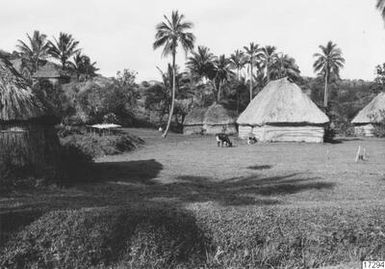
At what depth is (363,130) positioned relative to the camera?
60344 mm

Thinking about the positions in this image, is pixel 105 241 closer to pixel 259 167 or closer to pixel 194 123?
pixel 259 167

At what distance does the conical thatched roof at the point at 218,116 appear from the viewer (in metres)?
59.7

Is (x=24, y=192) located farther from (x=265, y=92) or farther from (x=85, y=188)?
(x=265, y=92)

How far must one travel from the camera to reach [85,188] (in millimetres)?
14008

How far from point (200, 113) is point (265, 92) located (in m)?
18.2

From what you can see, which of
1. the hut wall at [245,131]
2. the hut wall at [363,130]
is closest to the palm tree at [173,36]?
the hut wall at [245,131]

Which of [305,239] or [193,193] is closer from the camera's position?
[305,239]

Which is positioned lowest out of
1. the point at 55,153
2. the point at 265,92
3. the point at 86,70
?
the point at 55,153

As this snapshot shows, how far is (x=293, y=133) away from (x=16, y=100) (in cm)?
2930

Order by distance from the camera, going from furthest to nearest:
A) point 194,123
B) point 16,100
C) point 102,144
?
point 194,123
point 102,144
point 16,100

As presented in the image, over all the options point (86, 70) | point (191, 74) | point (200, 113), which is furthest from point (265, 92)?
point (86, 70)

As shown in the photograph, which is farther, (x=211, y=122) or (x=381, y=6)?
(x=211, y=122)

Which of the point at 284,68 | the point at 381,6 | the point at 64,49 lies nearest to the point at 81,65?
the point at 64,49

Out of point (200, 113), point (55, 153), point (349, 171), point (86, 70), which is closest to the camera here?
point (55, 153)
